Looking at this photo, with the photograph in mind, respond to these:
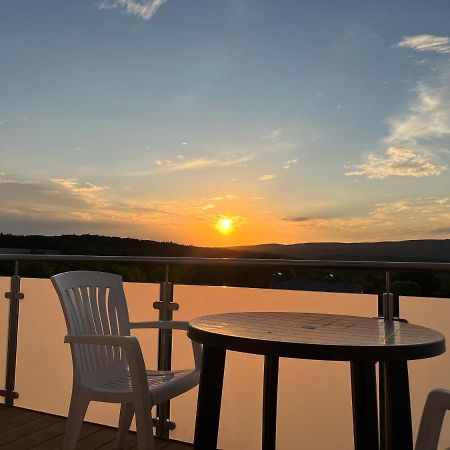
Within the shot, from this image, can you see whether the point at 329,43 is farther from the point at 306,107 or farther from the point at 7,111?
the point at 7,111

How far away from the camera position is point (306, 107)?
26.9 ft

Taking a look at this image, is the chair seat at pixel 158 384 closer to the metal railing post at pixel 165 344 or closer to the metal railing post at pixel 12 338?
the metal railing post at pixel 165 344

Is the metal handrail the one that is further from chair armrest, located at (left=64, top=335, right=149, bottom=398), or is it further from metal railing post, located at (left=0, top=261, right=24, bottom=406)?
chair armrest, located at (left=64, top=335, right=149, bottom=398)

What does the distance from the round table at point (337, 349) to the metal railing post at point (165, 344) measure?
98 cm

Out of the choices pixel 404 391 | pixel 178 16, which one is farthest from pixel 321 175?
pixel 404 391

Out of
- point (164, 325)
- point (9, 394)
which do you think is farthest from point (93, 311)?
point (9, 394)

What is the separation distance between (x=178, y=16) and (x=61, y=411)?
6.21m

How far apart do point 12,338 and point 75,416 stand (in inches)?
72.5

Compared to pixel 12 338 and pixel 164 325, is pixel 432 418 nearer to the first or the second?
pixel 164 325

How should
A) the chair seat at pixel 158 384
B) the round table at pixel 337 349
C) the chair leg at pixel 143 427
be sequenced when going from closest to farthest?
the round table at pixel 337 349 → the chair leg at pixel 143 427 → the chair seat at pixel 158 384

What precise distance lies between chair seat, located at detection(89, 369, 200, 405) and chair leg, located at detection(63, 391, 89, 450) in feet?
0.24

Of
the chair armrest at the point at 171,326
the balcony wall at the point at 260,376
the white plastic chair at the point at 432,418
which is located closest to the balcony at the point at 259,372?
the balcony wall at the point at 260,376

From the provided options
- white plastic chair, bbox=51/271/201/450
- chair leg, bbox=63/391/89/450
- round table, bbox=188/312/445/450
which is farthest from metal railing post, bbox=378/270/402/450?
chair leg, bbox=63/391/89/450

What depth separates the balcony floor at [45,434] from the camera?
3.17 m
